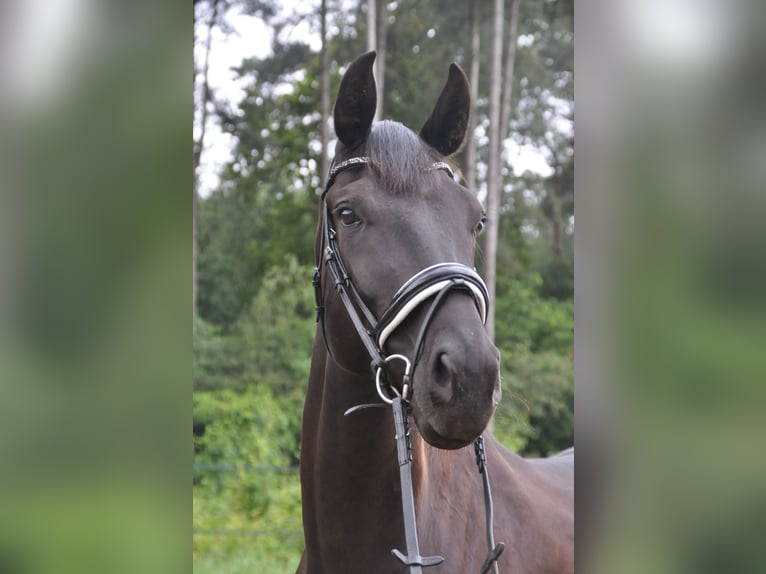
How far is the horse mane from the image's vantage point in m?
2.27

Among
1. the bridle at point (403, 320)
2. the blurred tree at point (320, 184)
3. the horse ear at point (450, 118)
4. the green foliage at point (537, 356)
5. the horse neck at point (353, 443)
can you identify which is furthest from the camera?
the green foliage at point (537, 356)

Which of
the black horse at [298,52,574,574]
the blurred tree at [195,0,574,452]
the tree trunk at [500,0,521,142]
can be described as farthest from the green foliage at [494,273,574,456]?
the black horse at [298,52,574,574]

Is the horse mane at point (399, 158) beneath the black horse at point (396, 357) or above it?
above

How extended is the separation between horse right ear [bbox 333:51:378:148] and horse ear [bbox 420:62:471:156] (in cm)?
25

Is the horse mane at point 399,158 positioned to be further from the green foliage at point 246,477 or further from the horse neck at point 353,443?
the green foliage at point 246,477

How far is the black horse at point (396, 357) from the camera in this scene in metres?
1.94

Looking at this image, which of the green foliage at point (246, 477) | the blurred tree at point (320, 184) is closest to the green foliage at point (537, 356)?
the blurred tree at point (320, 184)

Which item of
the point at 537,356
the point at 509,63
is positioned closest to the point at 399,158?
the point at 537,356

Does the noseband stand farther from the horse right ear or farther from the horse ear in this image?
the horse ear

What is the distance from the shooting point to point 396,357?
2.07 m

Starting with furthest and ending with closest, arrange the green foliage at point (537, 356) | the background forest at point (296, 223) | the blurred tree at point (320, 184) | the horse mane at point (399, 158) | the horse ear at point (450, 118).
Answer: the green foliage at point (537, 356)
the blurred tree at point (320, 184)
the background forest at point (296, 223)
the horse ear at point (450, 118)
the horse mane at point (399, 158)

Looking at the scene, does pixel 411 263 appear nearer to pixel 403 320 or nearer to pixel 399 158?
pixel 403 320

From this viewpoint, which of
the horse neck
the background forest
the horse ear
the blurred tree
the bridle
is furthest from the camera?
the blurred tree
